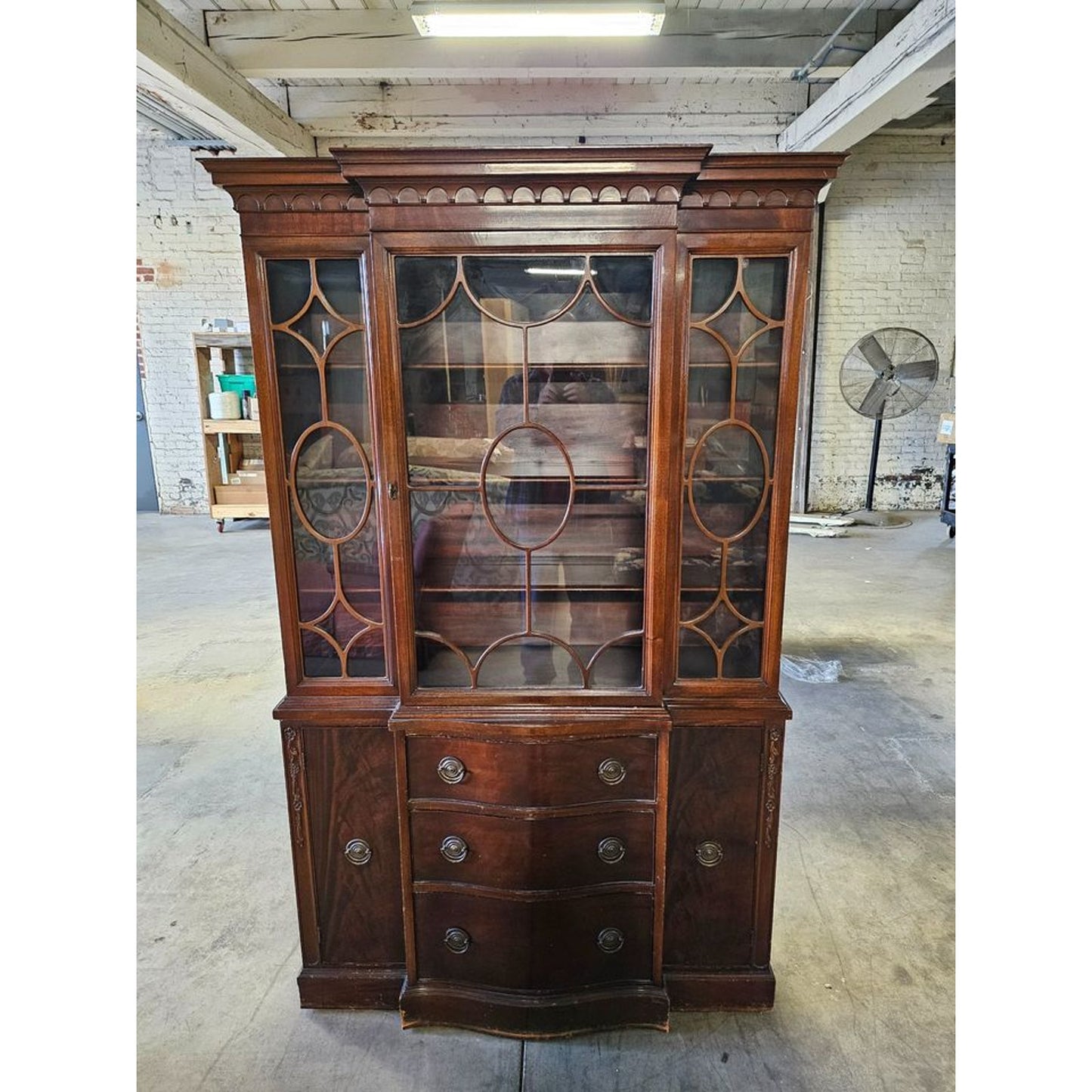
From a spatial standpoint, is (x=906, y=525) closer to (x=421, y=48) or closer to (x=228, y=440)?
(x=421, y=48)

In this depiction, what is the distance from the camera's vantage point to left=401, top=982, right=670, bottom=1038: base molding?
60.6 inches

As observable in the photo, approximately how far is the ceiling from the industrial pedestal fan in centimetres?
175

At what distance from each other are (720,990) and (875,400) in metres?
5.51

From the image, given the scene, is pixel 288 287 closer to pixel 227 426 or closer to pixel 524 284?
pixel 524 284

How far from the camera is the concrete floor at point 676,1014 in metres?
1.48

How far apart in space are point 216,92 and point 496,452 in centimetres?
371

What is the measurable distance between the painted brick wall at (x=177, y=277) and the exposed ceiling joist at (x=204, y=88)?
1288 millimetres

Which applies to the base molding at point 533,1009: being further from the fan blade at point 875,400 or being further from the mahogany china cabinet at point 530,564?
the fan blade at point 875,400

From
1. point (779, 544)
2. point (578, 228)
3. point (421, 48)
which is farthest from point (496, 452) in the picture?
point (421, 48)

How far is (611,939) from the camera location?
5.04 ft

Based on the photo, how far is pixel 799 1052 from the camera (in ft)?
4.98

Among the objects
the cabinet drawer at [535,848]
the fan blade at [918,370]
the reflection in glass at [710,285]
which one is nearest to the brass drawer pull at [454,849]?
the cabinet drawer at [535,848]

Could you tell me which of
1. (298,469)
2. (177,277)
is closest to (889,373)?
(298,469)

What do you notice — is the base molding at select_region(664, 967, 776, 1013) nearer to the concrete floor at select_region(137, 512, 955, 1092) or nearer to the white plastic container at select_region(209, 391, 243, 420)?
the concrete floor at select_region(137, 512, 955, 1092)
